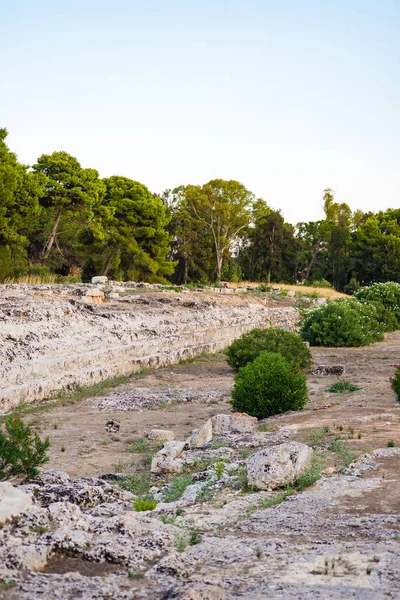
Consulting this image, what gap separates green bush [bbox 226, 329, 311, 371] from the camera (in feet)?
44.5

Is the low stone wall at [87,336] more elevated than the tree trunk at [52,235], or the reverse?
the tree trunk at [52,235]

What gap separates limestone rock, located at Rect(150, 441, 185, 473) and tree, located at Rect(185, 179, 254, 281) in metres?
42.7

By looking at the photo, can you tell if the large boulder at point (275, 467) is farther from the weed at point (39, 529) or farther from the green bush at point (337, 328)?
the green bush at point (337, 328)

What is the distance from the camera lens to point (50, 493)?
495 centimetres

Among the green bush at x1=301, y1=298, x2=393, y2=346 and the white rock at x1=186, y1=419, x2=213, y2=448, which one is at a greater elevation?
the green bush at x1=301, y1=298, x2=393, y2=346

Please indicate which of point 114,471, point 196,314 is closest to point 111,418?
point 114,471

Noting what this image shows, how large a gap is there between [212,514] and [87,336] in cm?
858

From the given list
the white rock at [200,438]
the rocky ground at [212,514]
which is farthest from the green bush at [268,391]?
the white rock at [200,438]

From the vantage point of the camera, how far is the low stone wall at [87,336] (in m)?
10.5

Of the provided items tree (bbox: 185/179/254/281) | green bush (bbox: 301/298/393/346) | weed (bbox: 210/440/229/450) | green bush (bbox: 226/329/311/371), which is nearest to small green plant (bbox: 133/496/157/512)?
weed (bbox: 210/440/229/450)

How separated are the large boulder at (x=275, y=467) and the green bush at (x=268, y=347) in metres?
7.72

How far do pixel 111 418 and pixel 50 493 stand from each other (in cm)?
435

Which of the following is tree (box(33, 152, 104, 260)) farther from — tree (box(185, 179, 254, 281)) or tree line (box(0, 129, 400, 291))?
tree (box(185, 179, 254, 281))

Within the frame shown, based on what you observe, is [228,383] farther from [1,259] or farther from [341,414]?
[1,259]
